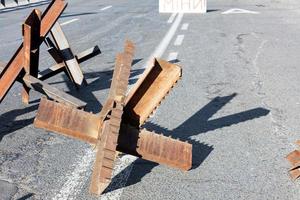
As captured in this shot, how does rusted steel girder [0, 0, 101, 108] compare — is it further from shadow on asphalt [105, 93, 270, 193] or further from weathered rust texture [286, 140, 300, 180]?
weathered rust texture [286, 140, 300, 180]

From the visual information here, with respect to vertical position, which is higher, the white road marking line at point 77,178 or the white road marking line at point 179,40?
the white road marking line at point 77,178

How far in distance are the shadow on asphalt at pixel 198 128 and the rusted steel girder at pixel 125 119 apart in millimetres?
433

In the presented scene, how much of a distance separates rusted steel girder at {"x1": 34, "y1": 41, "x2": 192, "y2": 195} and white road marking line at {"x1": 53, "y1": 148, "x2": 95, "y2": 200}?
1.05 ft

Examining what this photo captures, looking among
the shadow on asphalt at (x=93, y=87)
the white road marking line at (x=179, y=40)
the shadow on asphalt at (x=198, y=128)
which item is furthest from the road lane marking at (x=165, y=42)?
the shadow on asphalt at (x=198, y=128)

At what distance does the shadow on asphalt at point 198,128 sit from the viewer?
3.79m

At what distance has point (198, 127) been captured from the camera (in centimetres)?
481

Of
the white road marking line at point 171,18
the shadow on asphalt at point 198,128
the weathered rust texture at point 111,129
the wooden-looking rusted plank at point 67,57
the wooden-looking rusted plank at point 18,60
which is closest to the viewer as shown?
the weathered rust texture at point 111,129

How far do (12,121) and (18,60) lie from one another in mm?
805

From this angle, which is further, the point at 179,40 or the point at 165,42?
the point at 179,40

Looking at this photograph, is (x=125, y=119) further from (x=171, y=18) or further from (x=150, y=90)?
(x=171, y=18)

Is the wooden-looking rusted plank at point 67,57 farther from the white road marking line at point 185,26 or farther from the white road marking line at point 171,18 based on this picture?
the white road marking line at point 171,18

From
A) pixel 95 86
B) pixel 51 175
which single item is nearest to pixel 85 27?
pixel 95 86

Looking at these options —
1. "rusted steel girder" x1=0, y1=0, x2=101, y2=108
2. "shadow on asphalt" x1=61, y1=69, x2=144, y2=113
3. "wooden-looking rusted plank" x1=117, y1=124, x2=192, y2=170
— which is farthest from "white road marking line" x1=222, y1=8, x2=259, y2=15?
"wooden-looking rusted plank" x1=117, y1=124, x2=192, y2=170

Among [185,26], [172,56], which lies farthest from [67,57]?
[185,26]
